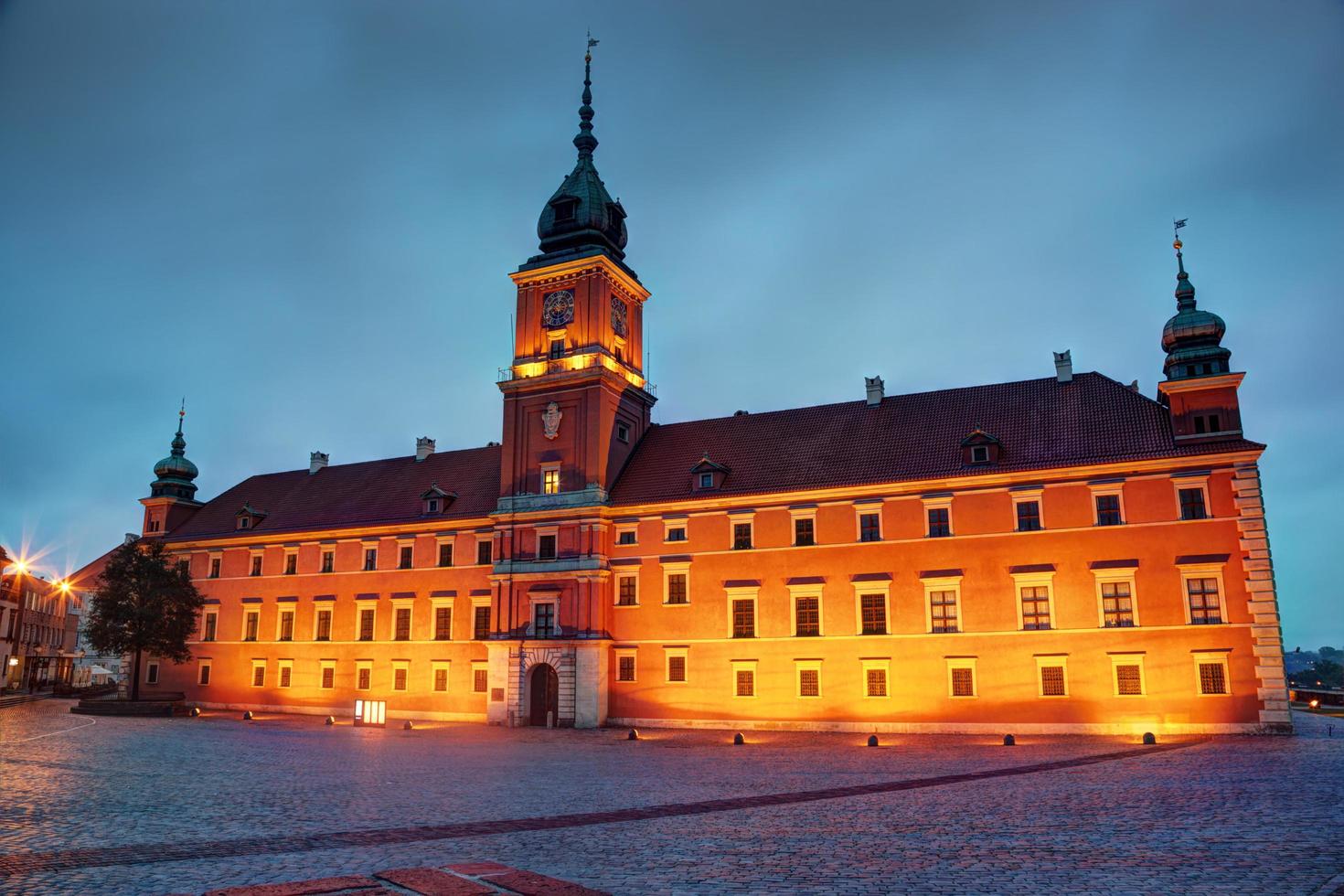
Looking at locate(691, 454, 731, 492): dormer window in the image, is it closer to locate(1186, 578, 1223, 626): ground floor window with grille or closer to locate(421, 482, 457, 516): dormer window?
locate(421, 482, 457, 516): dormer window

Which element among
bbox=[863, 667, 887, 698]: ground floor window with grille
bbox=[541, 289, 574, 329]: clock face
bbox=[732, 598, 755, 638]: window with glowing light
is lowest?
bbox=[863, 667, 887, 698]: ground floor window with grille

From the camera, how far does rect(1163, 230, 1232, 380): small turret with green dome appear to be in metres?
37.2

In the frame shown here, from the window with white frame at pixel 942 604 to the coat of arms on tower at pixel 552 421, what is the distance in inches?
789

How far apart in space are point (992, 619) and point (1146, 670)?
5.77m

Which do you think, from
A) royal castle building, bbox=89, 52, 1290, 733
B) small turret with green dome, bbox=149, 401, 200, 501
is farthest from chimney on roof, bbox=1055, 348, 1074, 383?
small turret with green dome, bbox=149, 401, 200, 501

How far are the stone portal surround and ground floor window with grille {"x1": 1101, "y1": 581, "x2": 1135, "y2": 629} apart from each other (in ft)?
13.2

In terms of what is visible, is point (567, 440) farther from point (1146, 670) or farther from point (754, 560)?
point (1146, 670)

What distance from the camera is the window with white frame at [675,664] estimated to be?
43.1 meters

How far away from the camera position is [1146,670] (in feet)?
115

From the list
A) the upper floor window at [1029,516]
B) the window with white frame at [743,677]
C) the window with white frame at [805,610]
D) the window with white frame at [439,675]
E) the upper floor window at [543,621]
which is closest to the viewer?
the upper floor window at [1029,516]

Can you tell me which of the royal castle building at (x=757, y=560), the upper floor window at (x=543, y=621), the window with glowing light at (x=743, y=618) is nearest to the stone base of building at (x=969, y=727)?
the royal castle building at (x=757, y=560)

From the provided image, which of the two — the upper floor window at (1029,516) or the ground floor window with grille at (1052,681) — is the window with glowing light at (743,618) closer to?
the upper floor window at (1029,516)

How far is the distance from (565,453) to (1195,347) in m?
29.0

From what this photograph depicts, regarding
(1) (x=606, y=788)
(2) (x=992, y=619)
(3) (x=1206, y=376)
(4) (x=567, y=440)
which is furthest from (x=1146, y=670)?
(4) (x=567, y=440)
